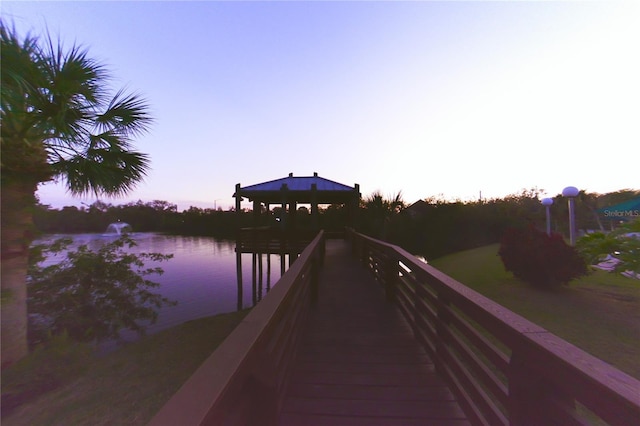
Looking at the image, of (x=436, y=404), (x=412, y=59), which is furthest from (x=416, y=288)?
(x=412, y=59)

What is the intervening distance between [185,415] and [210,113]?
41.3ft

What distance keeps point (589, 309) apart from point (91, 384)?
10.0 metres

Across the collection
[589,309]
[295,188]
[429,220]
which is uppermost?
[295,188]

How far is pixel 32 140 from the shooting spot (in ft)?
15.8

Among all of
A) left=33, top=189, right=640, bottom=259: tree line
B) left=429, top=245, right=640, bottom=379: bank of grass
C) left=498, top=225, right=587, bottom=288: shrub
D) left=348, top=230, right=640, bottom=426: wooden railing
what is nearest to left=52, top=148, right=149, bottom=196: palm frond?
left=348, top=230, right=640, bottom=426: wooden railing

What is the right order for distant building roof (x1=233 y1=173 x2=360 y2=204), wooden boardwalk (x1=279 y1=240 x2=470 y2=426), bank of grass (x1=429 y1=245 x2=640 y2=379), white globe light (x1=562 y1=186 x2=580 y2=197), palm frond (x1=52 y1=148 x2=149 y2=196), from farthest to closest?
distant building roof (x1=233 y1=173 x2=360 y2=204) → white globe light (x1=562 y1=186 x2=580 y2=197) → palm frond (x1=52 y1=148 x2=149 y2=196) → bank of grass (x1=429 y1=245 x2=640 y2=379) → wooden boardwalk (x1=279 y1=240 x2=470 y2=426)

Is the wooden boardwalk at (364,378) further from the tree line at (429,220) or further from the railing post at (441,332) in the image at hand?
→ the tree line at (429,220)

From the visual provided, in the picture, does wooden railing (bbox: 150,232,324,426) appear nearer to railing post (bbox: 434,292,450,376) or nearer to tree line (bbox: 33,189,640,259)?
railing post (bbox: 434,292,450,376)

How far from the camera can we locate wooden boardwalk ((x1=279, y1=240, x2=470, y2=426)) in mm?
2314

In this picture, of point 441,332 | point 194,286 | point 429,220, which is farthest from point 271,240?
point 429,220

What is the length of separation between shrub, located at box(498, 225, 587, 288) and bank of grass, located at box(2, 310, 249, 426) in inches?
354

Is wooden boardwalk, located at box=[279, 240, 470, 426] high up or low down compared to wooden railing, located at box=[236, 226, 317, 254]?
down

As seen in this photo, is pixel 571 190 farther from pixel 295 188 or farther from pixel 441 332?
pixel 441 332

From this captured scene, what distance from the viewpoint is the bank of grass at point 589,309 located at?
16.4ft
